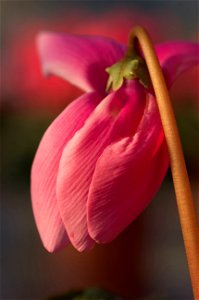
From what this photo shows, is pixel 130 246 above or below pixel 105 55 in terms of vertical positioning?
below

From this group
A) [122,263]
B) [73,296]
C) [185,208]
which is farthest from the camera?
[122,263]

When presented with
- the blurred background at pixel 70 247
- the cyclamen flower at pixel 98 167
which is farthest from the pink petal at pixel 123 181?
the blurred background at pixel 70 247

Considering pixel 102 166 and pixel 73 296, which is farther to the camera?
pixel 73 296

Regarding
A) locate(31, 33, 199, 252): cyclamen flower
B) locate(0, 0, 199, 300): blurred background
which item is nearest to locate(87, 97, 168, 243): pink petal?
locate(31, 33, 199, 252): cyclamen flower

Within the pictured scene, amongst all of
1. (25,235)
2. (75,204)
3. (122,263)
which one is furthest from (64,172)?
(25,235)

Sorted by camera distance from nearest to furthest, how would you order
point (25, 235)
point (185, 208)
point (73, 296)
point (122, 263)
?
point (185, 208), point (73, 296), point (122, 263), point (25, 235)

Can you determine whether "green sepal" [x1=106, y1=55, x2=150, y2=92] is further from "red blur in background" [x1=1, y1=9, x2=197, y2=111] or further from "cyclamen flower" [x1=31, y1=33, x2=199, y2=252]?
"red blur in background" [x1=1, y1=9, x2=197, y2=111]

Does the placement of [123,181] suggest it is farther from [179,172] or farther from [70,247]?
[70,247]

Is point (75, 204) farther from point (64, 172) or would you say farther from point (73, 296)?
point (73, 296)
